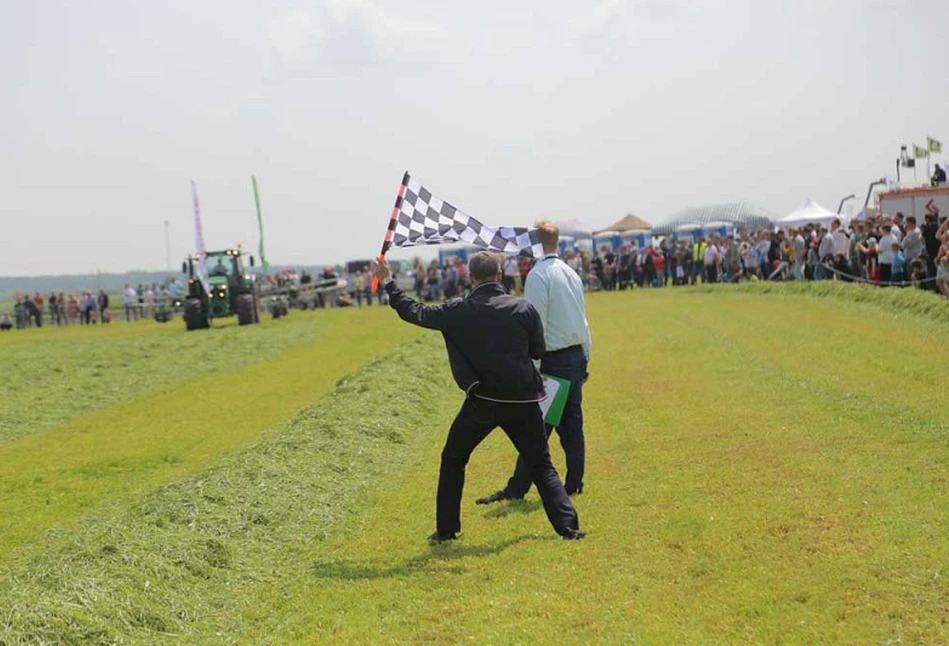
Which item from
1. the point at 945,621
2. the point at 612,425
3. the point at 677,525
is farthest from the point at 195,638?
the point at 612,425

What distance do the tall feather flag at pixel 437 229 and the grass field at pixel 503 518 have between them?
2.26 metres

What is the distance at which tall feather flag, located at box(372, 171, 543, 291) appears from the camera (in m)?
8.90

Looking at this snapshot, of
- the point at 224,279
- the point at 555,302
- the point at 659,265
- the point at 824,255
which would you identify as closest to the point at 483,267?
the point at 555,302

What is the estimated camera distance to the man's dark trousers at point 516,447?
820 centimetres

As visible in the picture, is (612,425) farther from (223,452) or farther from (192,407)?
(192,407)

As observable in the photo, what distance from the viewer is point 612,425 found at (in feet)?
44.1

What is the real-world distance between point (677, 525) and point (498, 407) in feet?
5.45

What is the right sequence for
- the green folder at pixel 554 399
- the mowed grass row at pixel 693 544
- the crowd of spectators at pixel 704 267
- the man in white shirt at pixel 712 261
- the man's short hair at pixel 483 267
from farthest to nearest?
the man in white shirt at pixel 712 261 < the crowd of spectators at pixel 704 267 < the green folder at pixel 554 399 < the man's short hair at pixel 483 267 < the mowed grass row at pixel 693 544

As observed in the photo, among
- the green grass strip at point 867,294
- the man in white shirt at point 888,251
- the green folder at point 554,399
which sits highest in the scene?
the man in white shirt at point 888,251

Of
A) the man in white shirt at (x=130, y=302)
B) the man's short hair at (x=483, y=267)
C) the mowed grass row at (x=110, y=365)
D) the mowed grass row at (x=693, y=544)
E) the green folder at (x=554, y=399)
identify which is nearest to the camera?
the mowed grass row at (x=693, y=544)

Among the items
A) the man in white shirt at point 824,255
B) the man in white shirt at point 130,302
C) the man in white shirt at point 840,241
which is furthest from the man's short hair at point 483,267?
the man in white shirt at point 130,302

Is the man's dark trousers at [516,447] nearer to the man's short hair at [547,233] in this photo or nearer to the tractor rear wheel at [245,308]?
the man's short hair at [547,233]

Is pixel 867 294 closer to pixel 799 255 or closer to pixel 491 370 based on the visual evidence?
pixel 799 255

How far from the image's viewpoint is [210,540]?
847 cm
